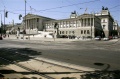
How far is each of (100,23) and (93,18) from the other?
19.9 m

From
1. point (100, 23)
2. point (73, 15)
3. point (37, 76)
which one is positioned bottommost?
point (37, 76)

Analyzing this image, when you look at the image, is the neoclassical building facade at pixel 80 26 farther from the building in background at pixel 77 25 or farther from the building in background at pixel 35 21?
the building in background at pixel 35 21

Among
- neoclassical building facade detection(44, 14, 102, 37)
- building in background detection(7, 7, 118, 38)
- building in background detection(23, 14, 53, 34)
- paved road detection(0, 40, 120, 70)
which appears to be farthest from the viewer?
building in background detection(23, 14, 53, 34)

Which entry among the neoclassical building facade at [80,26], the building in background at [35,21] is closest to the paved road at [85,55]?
the neoclassical building facade at [80,26]

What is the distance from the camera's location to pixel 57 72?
916 centimetres

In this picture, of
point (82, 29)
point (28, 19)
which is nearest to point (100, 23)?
point (82, 29)

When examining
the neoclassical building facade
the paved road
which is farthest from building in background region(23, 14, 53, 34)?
the paved road

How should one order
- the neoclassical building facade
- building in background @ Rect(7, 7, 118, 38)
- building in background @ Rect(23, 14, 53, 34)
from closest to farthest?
the neoclassical building facade, building in background @ Rect(7, 7, 118, 38), building in background @ Rect(23, 14, 53, 34)

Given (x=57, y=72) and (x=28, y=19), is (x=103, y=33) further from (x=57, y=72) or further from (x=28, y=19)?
(x=57, y=72)

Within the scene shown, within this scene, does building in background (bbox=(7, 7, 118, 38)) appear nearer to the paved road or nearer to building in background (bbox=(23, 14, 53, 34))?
building in background (bbox=(23, 14, 53, 34))

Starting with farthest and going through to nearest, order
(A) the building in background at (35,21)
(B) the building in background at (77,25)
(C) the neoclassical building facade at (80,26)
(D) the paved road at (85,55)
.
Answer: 1. (A) the building in background at (35,21)
2. (B) the building in background at (77,25)
3. (C) the neoclassical building facade at (80,26)
4. (D) the paved road at (85,55)

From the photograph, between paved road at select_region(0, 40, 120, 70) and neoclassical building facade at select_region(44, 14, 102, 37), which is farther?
neoclassical building facade at select_region(44, 14, 102, 37)

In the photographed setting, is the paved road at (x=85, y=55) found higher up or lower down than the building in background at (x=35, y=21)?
lower down

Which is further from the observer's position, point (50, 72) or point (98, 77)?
point (50, 72)
